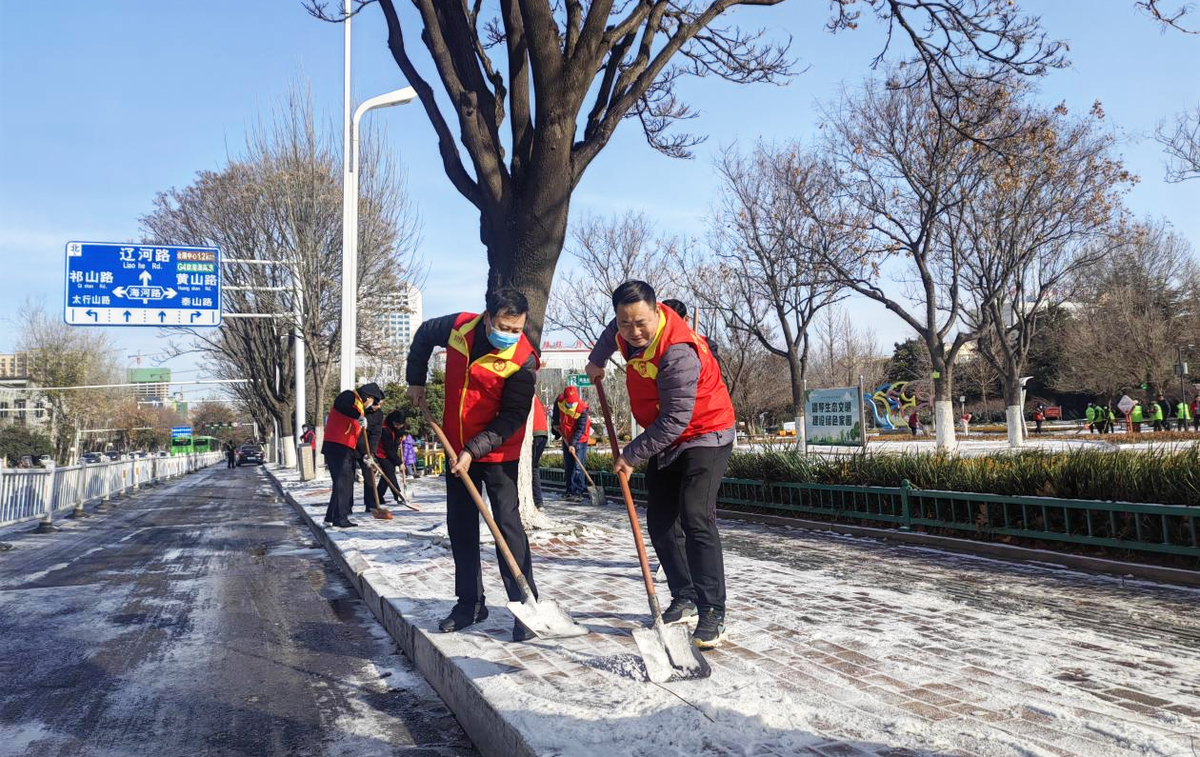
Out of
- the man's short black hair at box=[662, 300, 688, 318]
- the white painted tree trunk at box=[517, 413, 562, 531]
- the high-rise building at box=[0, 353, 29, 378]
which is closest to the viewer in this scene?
the man's short black hair at box=[662, 300, 688, 318]

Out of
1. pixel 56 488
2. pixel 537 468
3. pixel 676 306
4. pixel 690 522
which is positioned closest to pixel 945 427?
pixel 537 468

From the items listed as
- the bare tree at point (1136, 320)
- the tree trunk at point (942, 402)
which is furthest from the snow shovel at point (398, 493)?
the bare tree at point (1136, 320)

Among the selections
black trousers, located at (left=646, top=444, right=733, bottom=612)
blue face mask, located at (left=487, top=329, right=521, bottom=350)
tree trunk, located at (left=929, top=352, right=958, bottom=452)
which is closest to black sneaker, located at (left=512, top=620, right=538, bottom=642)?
black trousers, located at (left=646, top=444, right=733, bottom=612)

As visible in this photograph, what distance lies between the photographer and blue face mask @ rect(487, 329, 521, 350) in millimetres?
4043

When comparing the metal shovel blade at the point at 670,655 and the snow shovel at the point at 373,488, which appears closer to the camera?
the metal shovel blade at the point at 670,655

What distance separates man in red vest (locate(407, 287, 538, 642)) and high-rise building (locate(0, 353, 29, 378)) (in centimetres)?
5360

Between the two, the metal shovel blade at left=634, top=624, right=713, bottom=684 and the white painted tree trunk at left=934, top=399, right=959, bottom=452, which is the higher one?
the white painted tree trunk at left=934, top=399, right=959, bottom=452

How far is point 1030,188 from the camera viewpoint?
53.3ft

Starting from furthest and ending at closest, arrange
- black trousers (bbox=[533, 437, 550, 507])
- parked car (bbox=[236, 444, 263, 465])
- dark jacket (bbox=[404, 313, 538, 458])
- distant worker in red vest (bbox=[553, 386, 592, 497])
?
parked car (bbox=[236, 444, 263, 465]) → distant worker in red vest (bbox=[553, 386, 592, 497]) → black trousers (bbox=[533, 437, 550, 507]) → dark jacket (bbox=[404, 313, 538, 458])

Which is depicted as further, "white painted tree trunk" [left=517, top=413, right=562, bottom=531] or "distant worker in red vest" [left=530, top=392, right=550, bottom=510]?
"distant worker in red vest" [left=530, top=392, right=550, bottom=510]

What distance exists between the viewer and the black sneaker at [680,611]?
390 cm

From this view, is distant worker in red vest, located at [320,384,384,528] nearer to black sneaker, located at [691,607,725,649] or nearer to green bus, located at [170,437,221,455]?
black sneaker, located at [691,607,725,649]

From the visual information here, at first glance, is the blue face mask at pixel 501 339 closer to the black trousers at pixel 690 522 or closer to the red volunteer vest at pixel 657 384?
the red volunteer vest at pixel 657 384

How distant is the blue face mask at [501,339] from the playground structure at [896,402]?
3844cm
